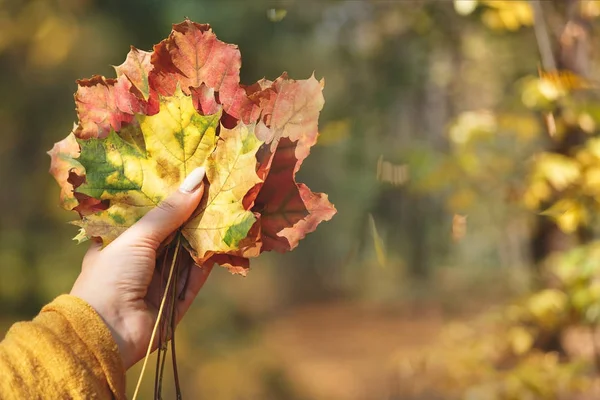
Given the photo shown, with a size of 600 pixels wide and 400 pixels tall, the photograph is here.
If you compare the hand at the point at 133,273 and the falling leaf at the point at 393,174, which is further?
the falling leaf at the point at 393,174

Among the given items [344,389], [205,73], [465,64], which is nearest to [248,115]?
[205,73]

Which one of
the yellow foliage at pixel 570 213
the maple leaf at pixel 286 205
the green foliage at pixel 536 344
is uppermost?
the maple leaf at pixel 286 205

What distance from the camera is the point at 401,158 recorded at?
8.50 ft

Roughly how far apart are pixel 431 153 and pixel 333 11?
1223 mm

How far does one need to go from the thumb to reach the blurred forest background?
34 cm

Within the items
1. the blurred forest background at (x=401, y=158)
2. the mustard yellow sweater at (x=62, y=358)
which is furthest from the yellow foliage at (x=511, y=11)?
the mustard yellow sweater at (x=62, y=358)

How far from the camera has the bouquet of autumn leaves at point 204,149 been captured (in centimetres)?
81

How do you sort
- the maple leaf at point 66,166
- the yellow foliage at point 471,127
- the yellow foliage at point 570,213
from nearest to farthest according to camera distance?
the maple leaf at point 66,166
the yellow foliage at point 570,213
the yellow foliage at point 471,127

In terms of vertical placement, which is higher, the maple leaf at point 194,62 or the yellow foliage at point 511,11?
the maple leaf at point 194,62

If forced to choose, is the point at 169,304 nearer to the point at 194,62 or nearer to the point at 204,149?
the point at 204,149

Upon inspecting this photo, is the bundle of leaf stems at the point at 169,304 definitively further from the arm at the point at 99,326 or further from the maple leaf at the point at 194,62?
the maple leaf at the point at 194,62

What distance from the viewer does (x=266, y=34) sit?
3836 millimetres

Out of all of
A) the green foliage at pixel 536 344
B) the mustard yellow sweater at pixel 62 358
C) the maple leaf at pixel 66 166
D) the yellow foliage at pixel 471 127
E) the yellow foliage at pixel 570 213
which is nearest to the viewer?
the mustard yellow sweater at pixel 62 358

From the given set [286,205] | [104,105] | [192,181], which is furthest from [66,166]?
[286,205]
